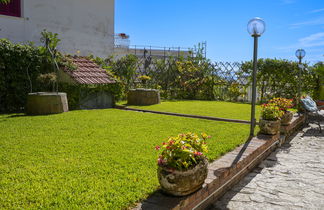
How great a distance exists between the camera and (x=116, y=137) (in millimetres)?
5520

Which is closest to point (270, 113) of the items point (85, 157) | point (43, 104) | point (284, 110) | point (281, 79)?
point (284, 110)

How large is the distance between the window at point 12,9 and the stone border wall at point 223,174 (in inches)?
410

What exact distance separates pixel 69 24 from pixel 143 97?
204 inches

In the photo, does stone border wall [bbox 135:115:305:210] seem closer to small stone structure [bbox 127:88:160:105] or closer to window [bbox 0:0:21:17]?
small stone structure [bbox 127:88:160:105]

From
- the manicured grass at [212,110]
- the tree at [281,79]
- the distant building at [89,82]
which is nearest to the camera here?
the manicured grass at [212,110]

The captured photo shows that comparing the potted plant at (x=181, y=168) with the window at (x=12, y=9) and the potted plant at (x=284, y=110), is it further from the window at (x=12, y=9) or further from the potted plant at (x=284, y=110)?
the window at (x=12, y=9)

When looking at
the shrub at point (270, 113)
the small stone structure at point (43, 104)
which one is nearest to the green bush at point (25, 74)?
the small stone structure at point (43, 104)

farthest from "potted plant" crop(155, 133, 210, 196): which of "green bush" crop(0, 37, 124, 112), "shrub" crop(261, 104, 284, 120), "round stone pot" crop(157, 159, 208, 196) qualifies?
"green bush" crop(0, 37, 124, 112)

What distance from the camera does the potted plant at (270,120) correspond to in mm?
5566

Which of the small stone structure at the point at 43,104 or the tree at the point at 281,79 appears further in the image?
the tree at the point at 281,79

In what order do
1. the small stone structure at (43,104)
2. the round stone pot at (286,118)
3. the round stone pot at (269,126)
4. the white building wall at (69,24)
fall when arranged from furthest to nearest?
the white building wall at (69,24), the small stone structure at (43,104), the round stone pot at (286,118), the round stone pot at (269,126)

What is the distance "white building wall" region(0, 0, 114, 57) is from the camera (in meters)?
11.0

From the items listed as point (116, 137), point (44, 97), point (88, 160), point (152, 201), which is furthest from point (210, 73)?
point (152, 201)

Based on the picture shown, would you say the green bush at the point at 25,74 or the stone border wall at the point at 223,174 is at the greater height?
the green bush at the point at 25,74
